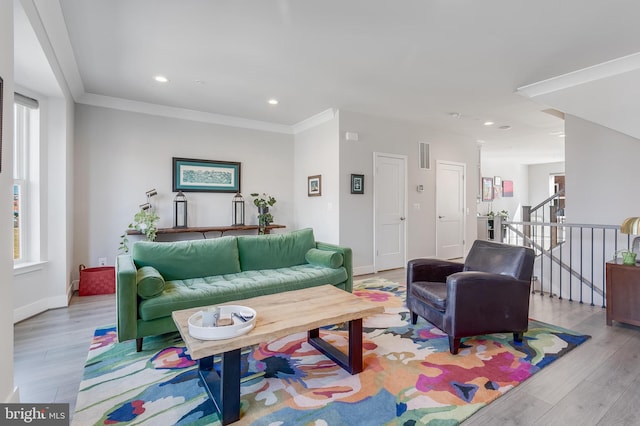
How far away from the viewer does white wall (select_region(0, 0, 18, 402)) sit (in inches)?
62.9

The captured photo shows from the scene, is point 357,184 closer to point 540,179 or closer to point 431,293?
point 431,293

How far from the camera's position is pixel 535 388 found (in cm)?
196

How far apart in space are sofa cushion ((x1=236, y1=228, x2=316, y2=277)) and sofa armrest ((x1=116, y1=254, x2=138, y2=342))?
124 cm

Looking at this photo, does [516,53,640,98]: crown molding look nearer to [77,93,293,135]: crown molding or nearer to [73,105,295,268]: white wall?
[77,93,293,135]: crown molding

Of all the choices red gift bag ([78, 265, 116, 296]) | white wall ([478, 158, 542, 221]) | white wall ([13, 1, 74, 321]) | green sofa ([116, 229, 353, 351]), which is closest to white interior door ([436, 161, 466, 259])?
green sofa ([116, 229, 353, 351])

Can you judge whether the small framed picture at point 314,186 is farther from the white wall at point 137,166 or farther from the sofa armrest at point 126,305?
the sofa armrest at point 126,305

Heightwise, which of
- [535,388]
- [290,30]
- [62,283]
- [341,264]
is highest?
[290,30]

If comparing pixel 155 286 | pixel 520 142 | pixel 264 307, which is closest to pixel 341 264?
pixel 264 307

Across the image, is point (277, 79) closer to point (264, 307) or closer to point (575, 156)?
point (264, 307)

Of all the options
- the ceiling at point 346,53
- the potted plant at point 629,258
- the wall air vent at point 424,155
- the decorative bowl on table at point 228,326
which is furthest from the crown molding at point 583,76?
the decorative bowl on table at point 228,326

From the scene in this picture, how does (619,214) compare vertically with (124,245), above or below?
above

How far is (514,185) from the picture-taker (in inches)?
412

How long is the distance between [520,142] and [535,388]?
6.80m

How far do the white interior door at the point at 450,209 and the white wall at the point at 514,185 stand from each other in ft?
11.5
